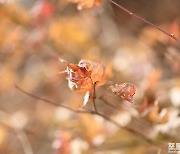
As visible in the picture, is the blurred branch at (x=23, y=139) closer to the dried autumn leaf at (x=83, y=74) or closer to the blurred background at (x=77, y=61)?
the blurred background at (x=77, y=61)

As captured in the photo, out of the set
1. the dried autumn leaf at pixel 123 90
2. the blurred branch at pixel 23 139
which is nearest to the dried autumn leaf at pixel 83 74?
the dried autumn leaf at pixel 123 90

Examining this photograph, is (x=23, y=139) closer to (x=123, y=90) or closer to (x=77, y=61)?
(x=77, y=61)

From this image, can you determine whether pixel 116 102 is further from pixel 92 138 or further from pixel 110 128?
pixel 92 138

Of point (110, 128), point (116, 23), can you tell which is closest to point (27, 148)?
point (110, 128)

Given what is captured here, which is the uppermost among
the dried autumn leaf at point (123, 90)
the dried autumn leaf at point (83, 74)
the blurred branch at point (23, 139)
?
the blurred branch at point (23, 139)

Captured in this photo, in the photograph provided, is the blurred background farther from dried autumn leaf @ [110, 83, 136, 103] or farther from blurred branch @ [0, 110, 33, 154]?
dried autumn leaf @ [110, 83, 136, 103]
